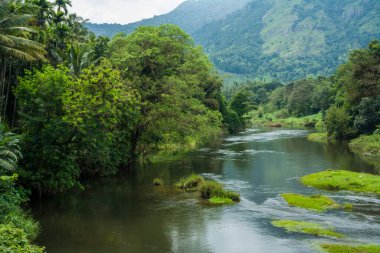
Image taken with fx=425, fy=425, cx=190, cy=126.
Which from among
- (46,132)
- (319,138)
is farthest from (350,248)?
(319,138)

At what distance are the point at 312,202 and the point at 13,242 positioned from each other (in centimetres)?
2317

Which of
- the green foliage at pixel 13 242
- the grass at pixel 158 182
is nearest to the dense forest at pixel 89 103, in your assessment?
the green foliage at pixel 13 242

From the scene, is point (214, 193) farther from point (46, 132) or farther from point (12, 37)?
point (12, 37)

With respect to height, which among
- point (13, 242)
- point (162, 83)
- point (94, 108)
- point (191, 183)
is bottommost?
point (191, 183)

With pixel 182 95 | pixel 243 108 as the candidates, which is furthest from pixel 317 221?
pixel 243 108

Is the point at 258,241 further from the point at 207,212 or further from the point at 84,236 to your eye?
the point at 84,236

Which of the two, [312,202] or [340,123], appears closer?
[312,202]

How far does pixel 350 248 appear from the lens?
23000mm

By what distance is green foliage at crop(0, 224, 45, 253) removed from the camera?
1586 centimetres

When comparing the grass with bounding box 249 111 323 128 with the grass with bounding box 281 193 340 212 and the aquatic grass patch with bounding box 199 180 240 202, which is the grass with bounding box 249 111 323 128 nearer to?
the grass with bounding box 281 193 340 212

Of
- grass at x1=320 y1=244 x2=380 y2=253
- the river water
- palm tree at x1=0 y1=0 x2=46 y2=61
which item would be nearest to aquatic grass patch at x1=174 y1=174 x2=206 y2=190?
the river water

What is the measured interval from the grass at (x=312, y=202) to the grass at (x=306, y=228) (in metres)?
3.80

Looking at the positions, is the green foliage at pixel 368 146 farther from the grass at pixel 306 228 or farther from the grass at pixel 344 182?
the grass at pixel 306 228

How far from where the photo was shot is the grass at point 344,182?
37812 mm
